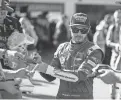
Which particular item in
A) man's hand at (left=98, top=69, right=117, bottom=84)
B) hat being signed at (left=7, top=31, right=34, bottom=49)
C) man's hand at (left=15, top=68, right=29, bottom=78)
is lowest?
man's hand at (left=15, top=68, right=29, bottom=78)

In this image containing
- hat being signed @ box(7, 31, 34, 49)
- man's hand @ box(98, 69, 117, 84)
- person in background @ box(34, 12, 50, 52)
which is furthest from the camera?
person in background @ box(34, 12, 50, 52)

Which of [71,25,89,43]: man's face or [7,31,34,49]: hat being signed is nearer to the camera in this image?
[71,25,89,43]: man's face

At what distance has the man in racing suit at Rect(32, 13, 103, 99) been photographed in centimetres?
334

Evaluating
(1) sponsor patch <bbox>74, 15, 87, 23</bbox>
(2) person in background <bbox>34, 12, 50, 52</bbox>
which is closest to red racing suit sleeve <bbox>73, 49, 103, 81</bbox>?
(1) sponsor patch <bbox>74, 15, 87, 23</bbox>

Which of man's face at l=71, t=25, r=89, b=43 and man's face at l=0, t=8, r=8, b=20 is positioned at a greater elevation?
man's face at l=0, t=8, r=8, b=20

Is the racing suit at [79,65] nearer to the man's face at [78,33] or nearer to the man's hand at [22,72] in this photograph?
the man's face at [78,33]

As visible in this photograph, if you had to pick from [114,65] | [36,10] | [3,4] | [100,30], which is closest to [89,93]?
[3,4]

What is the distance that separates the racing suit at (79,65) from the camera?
3.37 meters

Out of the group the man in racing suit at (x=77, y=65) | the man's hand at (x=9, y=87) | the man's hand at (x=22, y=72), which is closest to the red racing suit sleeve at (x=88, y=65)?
the man in racing suit at (x=77, y=65)

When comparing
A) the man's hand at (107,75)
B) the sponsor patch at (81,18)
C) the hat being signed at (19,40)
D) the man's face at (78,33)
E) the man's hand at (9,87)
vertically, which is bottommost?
the man's hand at (9,87)

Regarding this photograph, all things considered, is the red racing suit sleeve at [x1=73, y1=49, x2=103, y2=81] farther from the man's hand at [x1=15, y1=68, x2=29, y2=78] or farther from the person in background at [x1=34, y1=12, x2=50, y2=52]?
the person in background at [x1=34, y1=12, x2=50, y2=52]

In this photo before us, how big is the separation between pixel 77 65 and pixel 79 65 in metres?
0.02

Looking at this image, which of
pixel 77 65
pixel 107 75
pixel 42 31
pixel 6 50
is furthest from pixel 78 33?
pixel 42 31

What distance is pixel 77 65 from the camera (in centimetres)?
342
